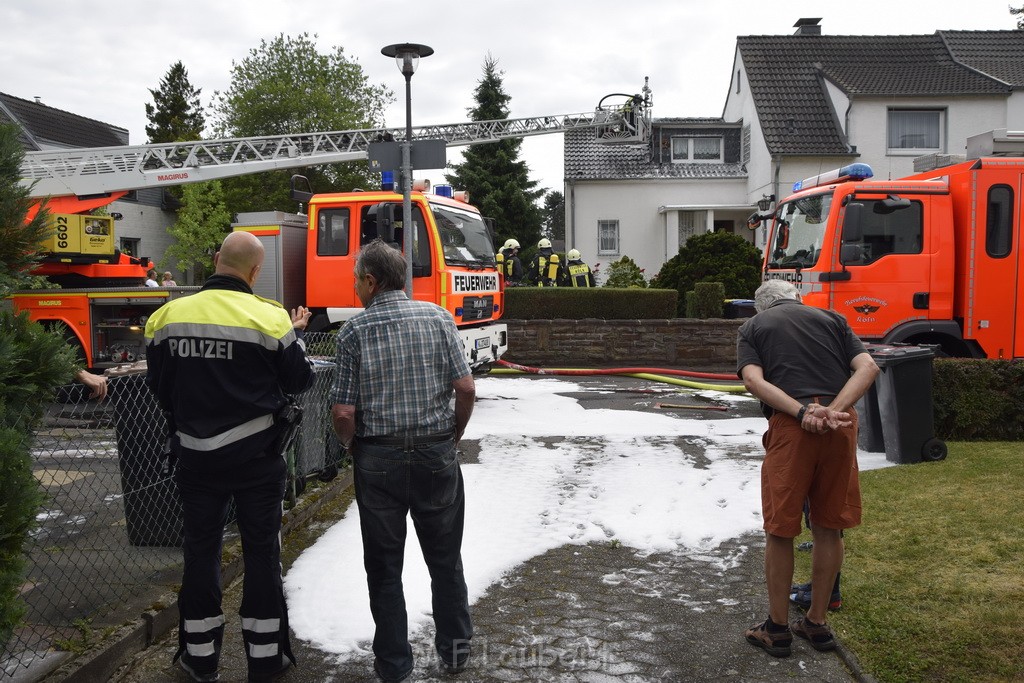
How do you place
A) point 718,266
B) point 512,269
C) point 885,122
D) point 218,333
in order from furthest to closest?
point 885,122, point 718,266, point 512,269, point 218,333

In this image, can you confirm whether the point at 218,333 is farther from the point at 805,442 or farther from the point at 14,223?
the point at 805,442

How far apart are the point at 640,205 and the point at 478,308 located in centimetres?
1818

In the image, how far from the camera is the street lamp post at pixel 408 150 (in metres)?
9.89

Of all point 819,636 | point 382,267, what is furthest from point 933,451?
point 382,267

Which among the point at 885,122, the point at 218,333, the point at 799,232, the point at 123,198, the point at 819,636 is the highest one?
the point at 885,122

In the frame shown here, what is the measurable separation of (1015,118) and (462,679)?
92.5 feet

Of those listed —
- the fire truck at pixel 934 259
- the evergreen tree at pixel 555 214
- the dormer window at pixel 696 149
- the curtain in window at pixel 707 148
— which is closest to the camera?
the fire truck at pixel 934 259

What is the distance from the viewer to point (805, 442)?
3902 mm

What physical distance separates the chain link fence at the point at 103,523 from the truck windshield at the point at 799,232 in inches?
246

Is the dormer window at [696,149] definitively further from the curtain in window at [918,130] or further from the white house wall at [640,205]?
the curtain in window at [918,130]

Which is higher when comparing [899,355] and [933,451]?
[899,355]

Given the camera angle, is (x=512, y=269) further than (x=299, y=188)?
Yes

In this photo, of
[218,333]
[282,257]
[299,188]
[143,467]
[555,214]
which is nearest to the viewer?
[218,333]

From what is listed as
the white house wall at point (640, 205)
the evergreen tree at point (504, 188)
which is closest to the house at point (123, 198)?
the evergreen tree at point (504, 188)
